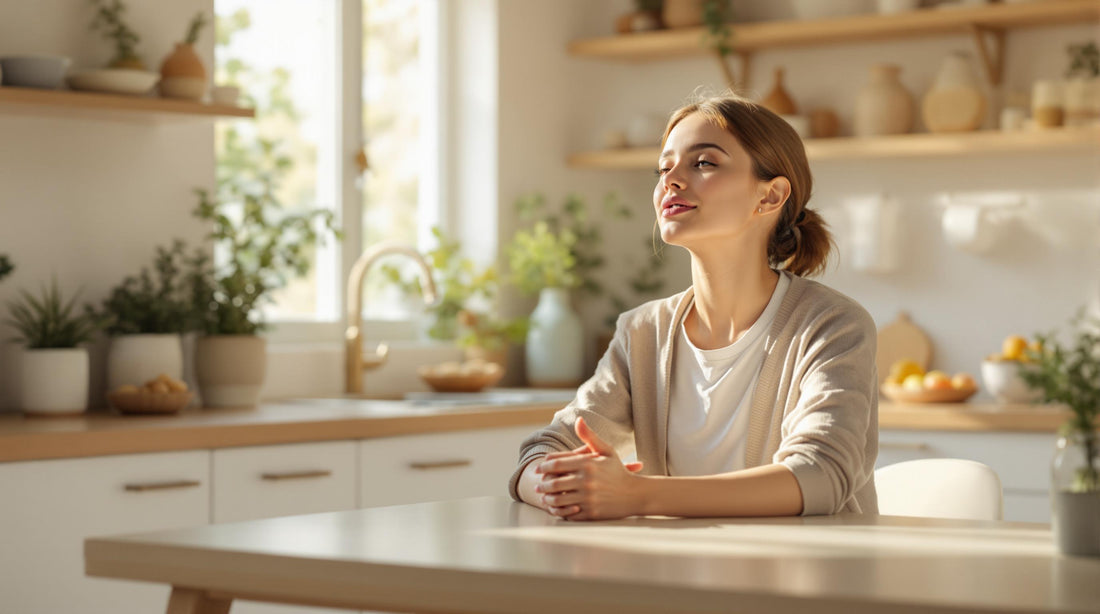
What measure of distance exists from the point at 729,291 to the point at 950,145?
6.76ft

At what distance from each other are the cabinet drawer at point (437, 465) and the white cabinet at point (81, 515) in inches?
16.9

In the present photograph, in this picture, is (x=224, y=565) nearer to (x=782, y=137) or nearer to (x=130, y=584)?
(x=782, y=137)

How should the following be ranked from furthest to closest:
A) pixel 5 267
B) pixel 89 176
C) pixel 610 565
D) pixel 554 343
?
pixel 554 343 < pixel 89 176 < pixel 5 267 < pixel 610 565

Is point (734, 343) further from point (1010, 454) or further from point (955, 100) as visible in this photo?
point (955, 100)

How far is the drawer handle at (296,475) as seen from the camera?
2.81 meters

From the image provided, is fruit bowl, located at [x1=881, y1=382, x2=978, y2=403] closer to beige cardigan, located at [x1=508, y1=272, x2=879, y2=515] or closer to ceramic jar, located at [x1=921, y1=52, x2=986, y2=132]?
ceramic jar, located at [x1=921, y1=52, x2=986, y2=132]

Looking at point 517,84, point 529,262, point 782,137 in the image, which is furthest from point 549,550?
point 517,84

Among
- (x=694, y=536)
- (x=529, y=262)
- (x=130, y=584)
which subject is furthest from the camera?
(x=529, y=262)

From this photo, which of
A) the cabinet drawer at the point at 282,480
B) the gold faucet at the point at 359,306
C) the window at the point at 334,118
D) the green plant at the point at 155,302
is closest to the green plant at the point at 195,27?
the window at the point at 334,118

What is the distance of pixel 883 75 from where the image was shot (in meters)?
4.03

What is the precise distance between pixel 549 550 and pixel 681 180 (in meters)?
0.82

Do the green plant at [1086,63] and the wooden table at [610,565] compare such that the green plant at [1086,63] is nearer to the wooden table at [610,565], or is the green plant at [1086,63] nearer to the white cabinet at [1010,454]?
the white cabinet at [1010,454]

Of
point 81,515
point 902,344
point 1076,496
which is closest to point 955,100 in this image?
point 902,344

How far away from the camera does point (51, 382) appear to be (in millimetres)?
2879
